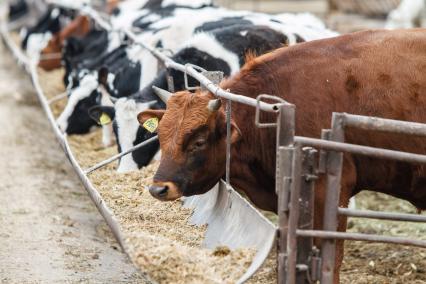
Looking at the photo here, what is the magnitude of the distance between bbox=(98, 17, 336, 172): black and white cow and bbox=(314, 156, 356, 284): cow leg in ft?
8.55

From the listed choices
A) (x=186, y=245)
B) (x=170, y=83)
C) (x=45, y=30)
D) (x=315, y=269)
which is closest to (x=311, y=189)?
(x=315, y=269)

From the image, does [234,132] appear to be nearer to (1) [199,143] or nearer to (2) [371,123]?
(1) [199,143]

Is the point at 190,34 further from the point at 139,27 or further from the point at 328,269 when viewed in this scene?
the point at 328,269

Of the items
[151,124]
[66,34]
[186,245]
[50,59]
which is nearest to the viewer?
[186,245]

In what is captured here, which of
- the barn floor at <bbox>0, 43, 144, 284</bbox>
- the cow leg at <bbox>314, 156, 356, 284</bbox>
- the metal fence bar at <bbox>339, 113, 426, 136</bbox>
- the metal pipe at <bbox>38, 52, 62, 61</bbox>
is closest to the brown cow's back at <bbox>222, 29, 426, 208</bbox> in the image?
the cow leg at <bbox>314, 156, 356, 284</bbox>

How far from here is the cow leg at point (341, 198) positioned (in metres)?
5.08

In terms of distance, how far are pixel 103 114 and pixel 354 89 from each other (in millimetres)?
3662

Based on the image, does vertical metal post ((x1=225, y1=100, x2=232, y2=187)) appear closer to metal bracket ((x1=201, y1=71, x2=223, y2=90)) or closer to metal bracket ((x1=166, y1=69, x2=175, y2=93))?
metal bracket ((x1=201, y1=71, x2=223, y2=90))

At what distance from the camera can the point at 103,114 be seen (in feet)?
27.9

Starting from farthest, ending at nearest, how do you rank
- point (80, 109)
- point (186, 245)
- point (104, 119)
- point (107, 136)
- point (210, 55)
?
point (80, 109)
point (107, 136)
point (104, 119)
point (210, 55)
point (186, 245)

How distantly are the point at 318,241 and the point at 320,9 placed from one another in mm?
14731

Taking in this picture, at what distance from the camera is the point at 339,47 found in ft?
18.2

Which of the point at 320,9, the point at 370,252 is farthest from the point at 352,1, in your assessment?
the point at 370,252

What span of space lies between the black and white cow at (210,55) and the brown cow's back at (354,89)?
2039 mm
